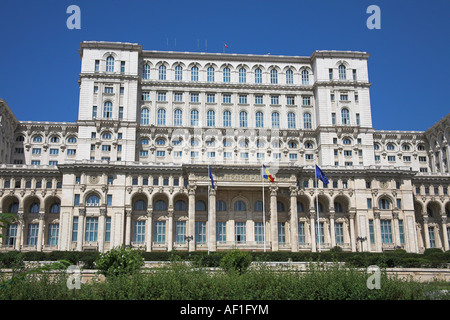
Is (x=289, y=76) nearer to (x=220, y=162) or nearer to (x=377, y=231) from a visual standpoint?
(x=220, y=162)

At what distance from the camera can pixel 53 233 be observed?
79750 mm

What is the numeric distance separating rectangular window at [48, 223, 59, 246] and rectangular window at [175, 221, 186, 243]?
840 inches

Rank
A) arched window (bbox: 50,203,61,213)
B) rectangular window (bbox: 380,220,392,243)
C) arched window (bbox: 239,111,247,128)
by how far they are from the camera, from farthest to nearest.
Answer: arched window (bbox: 239,111,247,128) < arched window (bbox: 50,203,61,213) < rectangular window (bbox: 380,220,392,243)

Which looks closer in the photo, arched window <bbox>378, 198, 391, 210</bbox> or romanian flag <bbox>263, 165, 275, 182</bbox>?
romanian flag <bbox>263, 165, 275, 182</bbox>

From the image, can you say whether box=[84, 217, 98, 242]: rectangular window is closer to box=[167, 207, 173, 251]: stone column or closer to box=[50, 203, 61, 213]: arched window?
box=[50, 203, 61, 213]: arched window

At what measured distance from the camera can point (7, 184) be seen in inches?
3132

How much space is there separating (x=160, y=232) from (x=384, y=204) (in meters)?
41.1

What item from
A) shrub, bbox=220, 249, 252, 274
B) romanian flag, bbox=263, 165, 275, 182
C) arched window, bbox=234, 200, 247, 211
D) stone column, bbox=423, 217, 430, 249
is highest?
romanian flag, bbox=263, 165, 275, 182

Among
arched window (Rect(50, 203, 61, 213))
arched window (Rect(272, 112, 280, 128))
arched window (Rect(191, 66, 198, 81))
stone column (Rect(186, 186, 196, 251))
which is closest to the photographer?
A: stone column (Rect(186, 186, 196, 251))

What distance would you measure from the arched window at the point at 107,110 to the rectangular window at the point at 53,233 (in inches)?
880

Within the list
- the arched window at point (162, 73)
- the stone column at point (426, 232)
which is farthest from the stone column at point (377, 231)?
the arched window at point (162, 73)

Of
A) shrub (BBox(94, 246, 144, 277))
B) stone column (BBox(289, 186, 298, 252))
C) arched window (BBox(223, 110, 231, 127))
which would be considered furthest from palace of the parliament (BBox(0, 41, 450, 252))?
shrub (BBox(94, 246, 144, 277))

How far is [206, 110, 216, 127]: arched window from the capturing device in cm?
9138
